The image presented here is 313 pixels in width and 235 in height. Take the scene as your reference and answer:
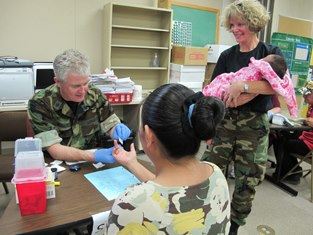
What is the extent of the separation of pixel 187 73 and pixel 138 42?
2.55 feet

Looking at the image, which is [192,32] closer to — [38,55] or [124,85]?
[124,85]

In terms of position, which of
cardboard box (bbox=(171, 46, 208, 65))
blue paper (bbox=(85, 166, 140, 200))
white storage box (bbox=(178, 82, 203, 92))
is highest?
cardboard box (bbox=(171, 46, 208, 65))

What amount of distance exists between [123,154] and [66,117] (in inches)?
21.6

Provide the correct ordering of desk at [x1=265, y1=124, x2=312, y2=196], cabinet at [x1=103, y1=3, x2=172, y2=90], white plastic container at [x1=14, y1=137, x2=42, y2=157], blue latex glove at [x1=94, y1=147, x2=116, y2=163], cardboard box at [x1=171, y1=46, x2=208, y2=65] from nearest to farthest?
1. white plastic container at [x1=14, y1=137, x2=42, y2=157]
2. blue latex glove at [x1=94, y1=147, x2=116, y2=163]
3. desk at [x1=265, y1=124, x2=312, y2=196]
4. cabinet at [x1=103, y1=3, x2=172, y2=90]
5. cardboard box at [x1=171, y1=46, x2=208, y2=65]

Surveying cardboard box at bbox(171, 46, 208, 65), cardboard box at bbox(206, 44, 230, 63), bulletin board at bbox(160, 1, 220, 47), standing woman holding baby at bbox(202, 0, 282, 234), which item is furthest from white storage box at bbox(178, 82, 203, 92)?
standing woman holding baby at bbox(202, 0, 282, 234)

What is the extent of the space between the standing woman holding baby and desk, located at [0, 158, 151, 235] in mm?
946

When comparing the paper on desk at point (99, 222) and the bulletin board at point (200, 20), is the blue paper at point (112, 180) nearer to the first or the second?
the paper on desk at point (99, 222)

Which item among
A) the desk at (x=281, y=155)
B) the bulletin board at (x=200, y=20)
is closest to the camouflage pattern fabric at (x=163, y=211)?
the desk at (x=281, y=155)

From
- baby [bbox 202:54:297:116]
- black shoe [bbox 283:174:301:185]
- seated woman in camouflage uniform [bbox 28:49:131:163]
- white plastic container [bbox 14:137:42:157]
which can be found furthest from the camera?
black shoe [bbox 283:174:301:185]

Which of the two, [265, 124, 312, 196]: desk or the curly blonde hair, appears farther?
[265, 124, 312, 196]: desk

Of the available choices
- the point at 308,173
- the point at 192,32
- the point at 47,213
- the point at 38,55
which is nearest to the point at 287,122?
the point at 308,173

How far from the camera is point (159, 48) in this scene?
397 cm

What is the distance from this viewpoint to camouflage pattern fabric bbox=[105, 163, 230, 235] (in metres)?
0.73

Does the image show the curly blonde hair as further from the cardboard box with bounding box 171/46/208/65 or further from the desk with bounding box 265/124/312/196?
the cardboard box with bounding box 171/46/208/65
